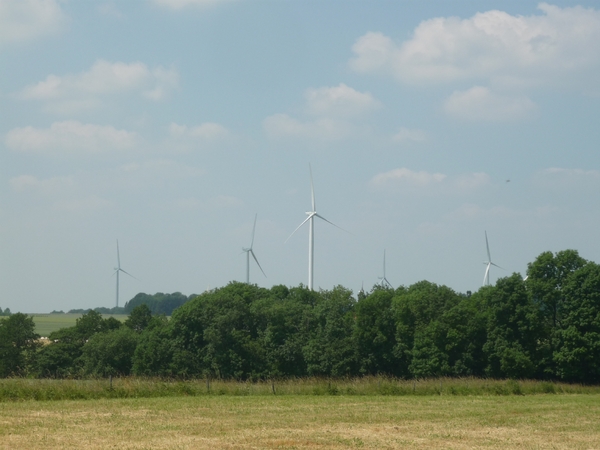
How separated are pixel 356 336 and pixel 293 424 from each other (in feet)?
175

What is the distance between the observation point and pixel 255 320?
88.4 meters

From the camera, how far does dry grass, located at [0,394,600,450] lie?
858 inches

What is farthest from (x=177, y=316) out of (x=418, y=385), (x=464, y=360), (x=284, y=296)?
(x=418, y=385)

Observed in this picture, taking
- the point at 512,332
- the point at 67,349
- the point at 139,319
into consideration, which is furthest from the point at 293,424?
the point at 139,319

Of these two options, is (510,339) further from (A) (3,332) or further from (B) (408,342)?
(A) (3,332)

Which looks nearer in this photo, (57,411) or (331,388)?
(57,411)

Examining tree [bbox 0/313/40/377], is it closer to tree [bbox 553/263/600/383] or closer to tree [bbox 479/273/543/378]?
tree [bbox 479/273/543/378]

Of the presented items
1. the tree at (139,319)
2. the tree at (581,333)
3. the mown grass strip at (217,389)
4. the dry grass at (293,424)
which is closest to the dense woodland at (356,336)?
the tree at (581,333)

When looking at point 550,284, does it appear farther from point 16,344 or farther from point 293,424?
point 16,344

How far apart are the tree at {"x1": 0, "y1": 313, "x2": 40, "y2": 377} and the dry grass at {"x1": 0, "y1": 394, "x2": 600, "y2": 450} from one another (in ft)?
235

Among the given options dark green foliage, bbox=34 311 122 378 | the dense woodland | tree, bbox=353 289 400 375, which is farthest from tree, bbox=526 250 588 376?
dark green foliage, bbox=34 311 122 378

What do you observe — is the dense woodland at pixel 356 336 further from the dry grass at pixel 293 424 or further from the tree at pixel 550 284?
the dry grass at pixel 293 424

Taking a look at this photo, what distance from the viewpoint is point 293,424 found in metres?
26.2

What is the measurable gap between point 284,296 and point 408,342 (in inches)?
1031
